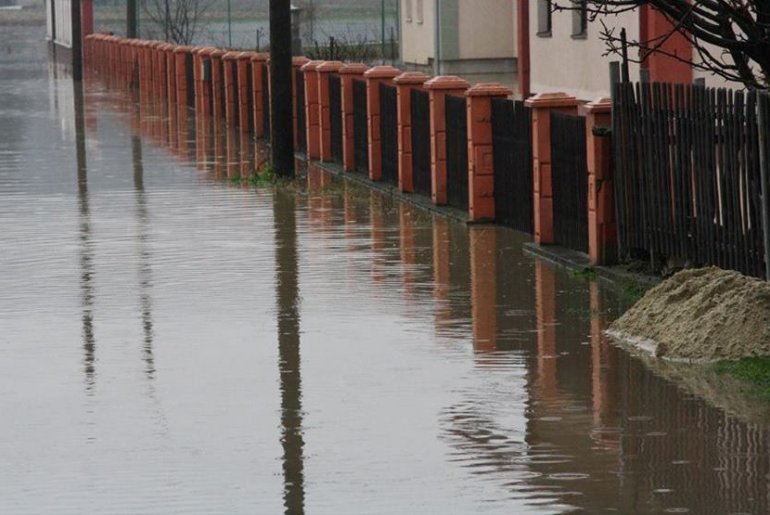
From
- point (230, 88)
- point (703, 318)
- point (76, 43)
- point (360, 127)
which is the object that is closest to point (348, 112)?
point (360, 127)

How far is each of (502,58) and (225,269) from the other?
3332 cm

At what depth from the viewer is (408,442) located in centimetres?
Answer: 925

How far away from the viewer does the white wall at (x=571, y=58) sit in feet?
105

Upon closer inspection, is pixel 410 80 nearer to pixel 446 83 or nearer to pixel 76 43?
pixel 446 83

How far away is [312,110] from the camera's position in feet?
88.8

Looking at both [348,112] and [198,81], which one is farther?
[198,81]

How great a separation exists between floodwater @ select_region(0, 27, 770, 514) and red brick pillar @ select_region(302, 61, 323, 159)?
23.5 feet

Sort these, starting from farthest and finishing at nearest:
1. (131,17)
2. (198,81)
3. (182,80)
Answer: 1. (131,17)
2. (182,80)
3. (198,81)

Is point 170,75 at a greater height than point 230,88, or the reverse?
point 170,75

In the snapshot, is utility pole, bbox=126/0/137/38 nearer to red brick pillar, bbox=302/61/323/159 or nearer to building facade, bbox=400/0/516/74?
building facade, bbox=400/0/516/74

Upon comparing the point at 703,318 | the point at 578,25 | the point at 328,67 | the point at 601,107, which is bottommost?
the point at 703,318

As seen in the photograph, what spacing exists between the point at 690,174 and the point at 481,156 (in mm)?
5056

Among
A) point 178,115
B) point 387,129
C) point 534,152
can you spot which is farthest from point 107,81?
point 534,152

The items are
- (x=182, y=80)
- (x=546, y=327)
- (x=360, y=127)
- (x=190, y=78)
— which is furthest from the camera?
(x=182, y=80)
